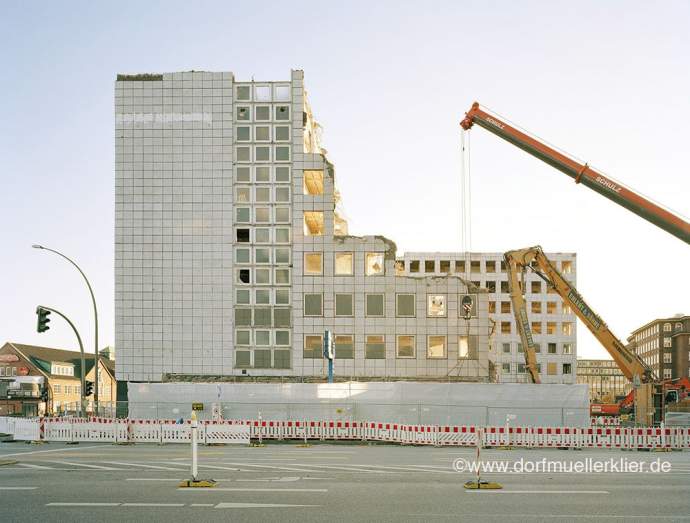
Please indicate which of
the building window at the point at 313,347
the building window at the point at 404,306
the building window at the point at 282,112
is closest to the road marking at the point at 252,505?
the building window at the point at 313,347

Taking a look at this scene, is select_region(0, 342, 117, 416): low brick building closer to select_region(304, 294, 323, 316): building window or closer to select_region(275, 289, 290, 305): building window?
select_region(275, 289, 290, 305): building window

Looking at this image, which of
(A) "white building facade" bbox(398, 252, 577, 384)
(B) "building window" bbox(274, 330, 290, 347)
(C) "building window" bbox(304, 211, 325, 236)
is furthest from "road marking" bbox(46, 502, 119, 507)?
(A) "white building facade" bbox(398, 252, 577, 384)

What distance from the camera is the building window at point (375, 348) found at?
61625 millimetres

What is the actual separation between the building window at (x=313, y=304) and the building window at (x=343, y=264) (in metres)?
2.45

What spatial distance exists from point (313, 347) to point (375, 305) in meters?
5.88

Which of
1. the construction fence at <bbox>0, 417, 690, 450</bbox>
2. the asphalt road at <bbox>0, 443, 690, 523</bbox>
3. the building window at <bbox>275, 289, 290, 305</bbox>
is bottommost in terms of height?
the construction fence at <bbox>0, 417, 690, 450</bbox>

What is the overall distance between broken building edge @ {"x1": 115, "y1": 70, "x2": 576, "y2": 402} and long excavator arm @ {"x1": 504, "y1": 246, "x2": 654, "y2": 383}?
36.2ft

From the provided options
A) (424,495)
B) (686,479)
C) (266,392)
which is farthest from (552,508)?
(266,392)

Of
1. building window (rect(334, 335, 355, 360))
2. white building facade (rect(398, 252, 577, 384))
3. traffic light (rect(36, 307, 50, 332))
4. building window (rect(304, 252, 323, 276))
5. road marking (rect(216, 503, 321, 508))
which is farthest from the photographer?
white building facade (rect(398, 252, 577, 384))

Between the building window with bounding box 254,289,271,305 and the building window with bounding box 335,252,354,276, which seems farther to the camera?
the building window with bounding box 254,289,271,305

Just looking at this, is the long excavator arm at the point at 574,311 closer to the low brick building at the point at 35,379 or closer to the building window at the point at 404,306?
the building window at the point at 404,306

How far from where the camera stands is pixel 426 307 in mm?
61781

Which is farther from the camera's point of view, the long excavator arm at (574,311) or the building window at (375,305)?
the building window at (375,305)

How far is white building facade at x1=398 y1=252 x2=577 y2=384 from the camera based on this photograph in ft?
388
